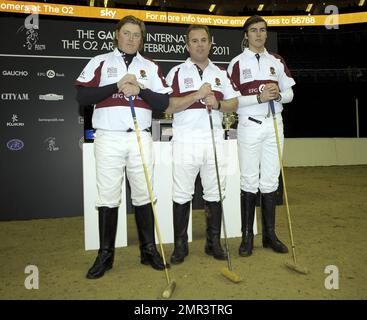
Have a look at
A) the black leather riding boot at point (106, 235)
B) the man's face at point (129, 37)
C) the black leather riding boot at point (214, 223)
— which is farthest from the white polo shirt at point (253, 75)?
the black leather riding boot at point (106, 235)

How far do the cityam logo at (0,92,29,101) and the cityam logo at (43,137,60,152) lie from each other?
24.8 inches

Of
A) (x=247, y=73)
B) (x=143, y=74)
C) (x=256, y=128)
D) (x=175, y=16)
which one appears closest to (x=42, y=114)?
(x=143, y=74)

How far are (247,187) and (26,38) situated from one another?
12.3 ft

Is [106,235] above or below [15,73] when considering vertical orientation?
below

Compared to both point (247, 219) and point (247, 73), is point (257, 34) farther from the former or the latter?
point (247, 219)

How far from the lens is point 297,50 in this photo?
1642 centimetres

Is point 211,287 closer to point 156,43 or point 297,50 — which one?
point 156,43

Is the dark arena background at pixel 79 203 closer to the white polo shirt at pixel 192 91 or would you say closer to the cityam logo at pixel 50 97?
the cityam logo at pixel 50 97

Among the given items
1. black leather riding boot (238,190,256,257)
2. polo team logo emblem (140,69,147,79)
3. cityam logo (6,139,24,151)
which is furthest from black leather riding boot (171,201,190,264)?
cityam logo (6,139,24,151)

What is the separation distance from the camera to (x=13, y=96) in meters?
5.03

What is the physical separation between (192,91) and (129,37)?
2.14 ft

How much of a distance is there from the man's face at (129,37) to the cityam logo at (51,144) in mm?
2816

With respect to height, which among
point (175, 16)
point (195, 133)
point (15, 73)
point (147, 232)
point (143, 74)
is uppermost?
point (175, 16)

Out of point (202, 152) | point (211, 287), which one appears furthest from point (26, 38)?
point (211, 287)
